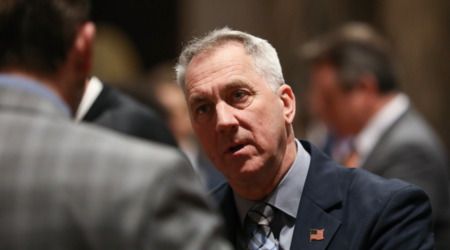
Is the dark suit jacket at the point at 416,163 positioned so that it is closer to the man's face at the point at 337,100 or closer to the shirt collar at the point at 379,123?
the shirt collar at the point at 379,123

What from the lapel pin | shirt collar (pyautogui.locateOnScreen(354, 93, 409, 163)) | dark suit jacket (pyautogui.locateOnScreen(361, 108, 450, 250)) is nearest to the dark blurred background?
shirt collar (pyautogui.locateOnScreen(354, 93, 409, 163))

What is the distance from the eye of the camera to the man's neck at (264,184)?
2.53 m

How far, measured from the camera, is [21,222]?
1.28m

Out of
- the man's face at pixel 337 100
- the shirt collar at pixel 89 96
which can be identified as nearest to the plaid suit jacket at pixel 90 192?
the shirt collar at pixel 89 96

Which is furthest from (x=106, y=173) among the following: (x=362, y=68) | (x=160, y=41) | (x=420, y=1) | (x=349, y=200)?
(x=160, y=41)

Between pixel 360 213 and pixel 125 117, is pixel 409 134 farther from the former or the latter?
pixel 125 117

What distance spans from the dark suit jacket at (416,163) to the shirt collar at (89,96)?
2293mm

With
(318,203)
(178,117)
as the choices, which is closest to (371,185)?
(318,203)

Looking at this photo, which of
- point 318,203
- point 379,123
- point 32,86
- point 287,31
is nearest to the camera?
point 32,86

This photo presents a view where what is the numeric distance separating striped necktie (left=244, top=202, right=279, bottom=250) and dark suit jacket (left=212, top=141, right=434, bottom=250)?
0.35 ft

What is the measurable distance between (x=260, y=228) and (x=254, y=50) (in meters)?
0.86

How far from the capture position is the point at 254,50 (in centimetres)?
261

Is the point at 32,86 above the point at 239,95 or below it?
above

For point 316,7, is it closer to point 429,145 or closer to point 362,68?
point 362,68
